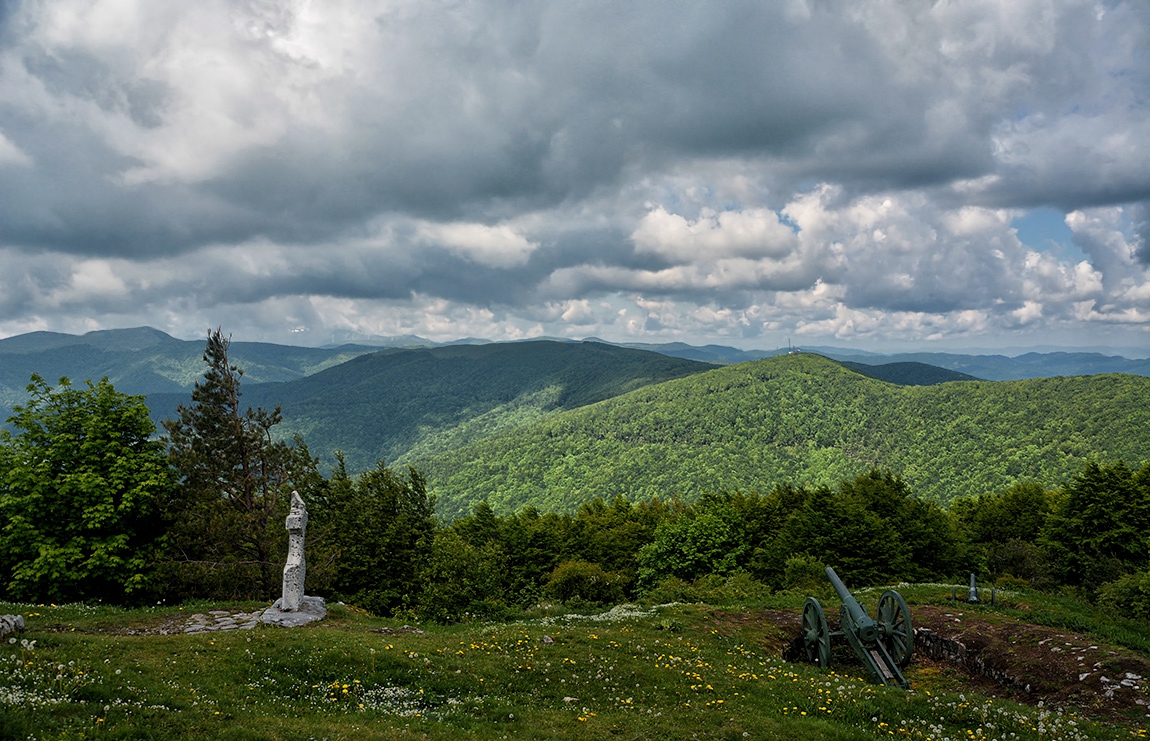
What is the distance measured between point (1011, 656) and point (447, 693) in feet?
67.5

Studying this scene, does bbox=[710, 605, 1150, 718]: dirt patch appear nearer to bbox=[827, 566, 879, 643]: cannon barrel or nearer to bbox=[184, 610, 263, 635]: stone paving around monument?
bbox=[827, 566, 879, 643]: cannon barrel

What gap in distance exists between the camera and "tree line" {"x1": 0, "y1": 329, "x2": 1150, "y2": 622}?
2950 cm

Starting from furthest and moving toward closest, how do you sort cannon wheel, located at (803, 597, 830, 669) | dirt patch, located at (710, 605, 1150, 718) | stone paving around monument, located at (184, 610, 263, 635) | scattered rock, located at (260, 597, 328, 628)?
scattered rock, located at (260, 597, 328, 628) → cannon wheel, located at (803, 597, 830, 669) → stone paving around monument, located at (184, 610, 263, 635) → dirt patch, located at (710, 605, 1150, 718)

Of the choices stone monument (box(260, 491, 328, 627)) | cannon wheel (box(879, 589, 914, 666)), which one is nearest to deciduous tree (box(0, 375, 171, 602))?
stone monument (box(260, 491, 328, 627))

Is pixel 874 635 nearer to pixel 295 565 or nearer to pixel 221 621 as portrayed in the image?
pixel 295 565

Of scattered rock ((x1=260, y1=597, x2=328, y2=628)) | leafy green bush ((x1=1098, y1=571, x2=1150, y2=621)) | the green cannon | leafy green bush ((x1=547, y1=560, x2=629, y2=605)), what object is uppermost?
the green cannon

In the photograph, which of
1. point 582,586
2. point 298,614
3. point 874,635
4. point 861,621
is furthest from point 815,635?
point 582,586

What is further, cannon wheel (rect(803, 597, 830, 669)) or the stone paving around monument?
cannon wheel (rect(803, 597, 830, 669))

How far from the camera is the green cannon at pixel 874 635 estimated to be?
64.5 ft

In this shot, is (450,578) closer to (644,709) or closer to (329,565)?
(329,565)

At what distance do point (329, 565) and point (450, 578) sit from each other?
8.90m

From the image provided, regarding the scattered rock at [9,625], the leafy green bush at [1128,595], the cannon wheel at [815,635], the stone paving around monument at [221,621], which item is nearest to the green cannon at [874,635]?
the cannon wheel at [815,635]

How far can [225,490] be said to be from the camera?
112 feet

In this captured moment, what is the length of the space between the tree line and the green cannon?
1279 cm
